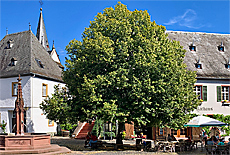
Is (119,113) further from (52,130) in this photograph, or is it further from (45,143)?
(52,130)

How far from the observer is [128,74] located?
67.6 feet

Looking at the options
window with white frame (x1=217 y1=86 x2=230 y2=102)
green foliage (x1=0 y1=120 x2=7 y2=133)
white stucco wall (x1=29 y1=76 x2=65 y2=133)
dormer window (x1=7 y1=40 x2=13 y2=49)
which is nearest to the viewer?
window with white frame (x1=217 y1=86 x2=230 y2=102)

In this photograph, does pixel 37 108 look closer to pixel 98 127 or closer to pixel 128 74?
pixel 98 127

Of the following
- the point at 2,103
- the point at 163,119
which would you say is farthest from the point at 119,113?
the point at 2,103

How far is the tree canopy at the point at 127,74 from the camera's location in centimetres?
2002

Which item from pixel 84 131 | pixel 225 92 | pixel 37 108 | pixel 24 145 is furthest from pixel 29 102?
pixel 225 92

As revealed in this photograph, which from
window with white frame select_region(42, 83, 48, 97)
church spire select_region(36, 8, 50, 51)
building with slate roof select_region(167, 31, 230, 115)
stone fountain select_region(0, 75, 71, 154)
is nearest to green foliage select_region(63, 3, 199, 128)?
A: stone fountain select_region(0, 75, 71, 154)

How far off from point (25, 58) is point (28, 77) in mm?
2616

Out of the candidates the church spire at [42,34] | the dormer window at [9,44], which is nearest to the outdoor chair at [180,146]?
the dormer window at [9,44]

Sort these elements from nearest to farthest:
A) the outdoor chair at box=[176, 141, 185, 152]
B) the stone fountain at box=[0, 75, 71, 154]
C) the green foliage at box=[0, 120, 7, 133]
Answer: the stone fountain at box=[0, 75, 71, 154], the outdoor chair at box=[176, 141, 185, 152], the green foliage at box=[0, 120, 7, 133]

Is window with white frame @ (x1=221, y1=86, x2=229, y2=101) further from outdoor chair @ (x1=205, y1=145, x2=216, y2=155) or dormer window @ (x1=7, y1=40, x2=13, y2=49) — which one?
dormer window @ (x1=7, y1=40, x2=13, y2=49)

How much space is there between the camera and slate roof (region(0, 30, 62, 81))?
31.5 meters

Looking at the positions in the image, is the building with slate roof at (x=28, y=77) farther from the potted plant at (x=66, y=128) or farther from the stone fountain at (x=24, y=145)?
the stone fountain at (x=24, y=145)

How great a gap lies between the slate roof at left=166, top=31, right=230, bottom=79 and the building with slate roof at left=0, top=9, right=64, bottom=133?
13487 millimetres
